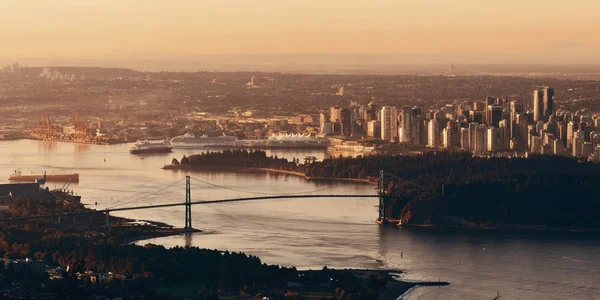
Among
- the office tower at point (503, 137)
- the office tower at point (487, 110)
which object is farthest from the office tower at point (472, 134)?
the office tower at point (487, 110)

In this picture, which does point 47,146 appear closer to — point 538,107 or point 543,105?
point 538,107

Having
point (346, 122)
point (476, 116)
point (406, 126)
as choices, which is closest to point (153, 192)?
point (406, 126)

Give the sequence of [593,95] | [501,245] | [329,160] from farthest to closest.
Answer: [593,95], [329,160], [501,245]

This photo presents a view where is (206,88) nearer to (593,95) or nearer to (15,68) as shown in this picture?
(15,68)

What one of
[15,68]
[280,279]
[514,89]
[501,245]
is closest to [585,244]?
[501,245]

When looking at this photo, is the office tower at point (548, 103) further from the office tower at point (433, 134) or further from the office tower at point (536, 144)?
the office tower at point (536, 144)

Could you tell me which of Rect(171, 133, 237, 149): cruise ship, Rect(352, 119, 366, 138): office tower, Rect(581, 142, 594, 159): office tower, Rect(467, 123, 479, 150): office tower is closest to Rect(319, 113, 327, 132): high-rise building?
Rect(352, 119, 366, 138): office tower

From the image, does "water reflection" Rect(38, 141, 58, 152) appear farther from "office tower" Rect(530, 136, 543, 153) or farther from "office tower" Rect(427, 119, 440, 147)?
"office tower" Rect(530, 136, 543, 153)
